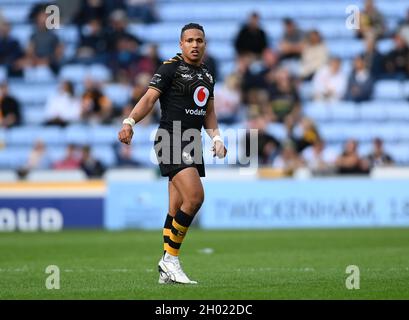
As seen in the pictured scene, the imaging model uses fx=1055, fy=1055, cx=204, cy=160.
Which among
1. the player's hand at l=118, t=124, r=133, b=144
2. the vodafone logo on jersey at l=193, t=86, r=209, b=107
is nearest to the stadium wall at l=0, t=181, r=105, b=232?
the vodafone logo on jersey at l=193, t=86, r=209, b=107

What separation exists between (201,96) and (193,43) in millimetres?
529

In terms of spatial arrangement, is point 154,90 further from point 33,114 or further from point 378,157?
point 33,114

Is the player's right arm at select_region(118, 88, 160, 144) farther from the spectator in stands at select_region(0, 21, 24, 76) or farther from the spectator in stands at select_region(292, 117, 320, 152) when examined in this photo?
the spectator in stands at select_region(0, 21, 24, 76)

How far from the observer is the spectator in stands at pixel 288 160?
20.0 metres

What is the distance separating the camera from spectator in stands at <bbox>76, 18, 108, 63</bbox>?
25.0m

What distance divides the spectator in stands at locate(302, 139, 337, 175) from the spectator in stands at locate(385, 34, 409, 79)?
116 inches

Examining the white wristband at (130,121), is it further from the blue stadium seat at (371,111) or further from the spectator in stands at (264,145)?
the blue stadium seat at (371,111)

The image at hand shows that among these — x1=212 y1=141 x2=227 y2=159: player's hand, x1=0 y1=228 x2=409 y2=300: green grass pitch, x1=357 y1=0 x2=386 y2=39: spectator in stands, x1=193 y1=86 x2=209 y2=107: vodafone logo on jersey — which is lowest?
x1=0 y1=228 x2=409 y2=300: green grass pitch

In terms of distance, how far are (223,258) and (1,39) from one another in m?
14.0

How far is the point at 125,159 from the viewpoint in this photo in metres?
21.7

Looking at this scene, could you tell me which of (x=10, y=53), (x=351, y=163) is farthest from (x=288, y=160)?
(x=10, y=53)

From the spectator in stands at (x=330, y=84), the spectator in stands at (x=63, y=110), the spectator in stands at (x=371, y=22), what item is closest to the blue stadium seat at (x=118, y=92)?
the spectator in stands at (x=63, y=110)

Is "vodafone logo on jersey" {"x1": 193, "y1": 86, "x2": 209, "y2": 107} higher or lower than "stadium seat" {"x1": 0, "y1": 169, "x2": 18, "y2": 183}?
higher
